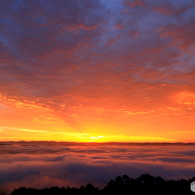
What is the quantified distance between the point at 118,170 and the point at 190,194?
32.1 metres

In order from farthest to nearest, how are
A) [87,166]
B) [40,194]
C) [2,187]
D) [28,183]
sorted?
[87,166]
[28,183]
[2,187]
[40,194]

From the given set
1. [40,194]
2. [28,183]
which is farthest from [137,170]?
[40,194]

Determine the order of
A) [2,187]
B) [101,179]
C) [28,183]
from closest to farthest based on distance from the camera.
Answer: [2,187] → [28,183] → [101,179]

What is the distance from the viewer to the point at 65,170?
4888 centimetres

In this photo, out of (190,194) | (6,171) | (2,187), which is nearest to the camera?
(190,194)

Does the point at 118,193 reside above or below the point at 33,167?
above

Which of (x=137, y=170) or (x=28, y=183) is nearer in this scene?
(x=28, y=183)

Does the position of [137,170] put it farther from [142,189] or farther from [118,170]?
[142,189]

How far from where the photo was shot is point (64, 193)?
60.9 feet

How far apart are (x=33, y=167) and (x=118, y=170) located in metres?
22.2

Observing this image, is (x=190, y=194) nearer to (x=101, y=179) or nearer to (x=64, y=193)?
(x=64, y=193)

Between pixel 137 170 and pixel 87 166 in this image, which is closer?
pixel 137 170

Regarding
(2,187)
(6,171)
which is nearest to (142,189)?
(2,187)

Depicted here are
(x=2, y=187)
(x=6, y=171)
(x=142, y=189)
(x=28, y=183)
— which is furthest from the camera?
(x=6, y=171)
